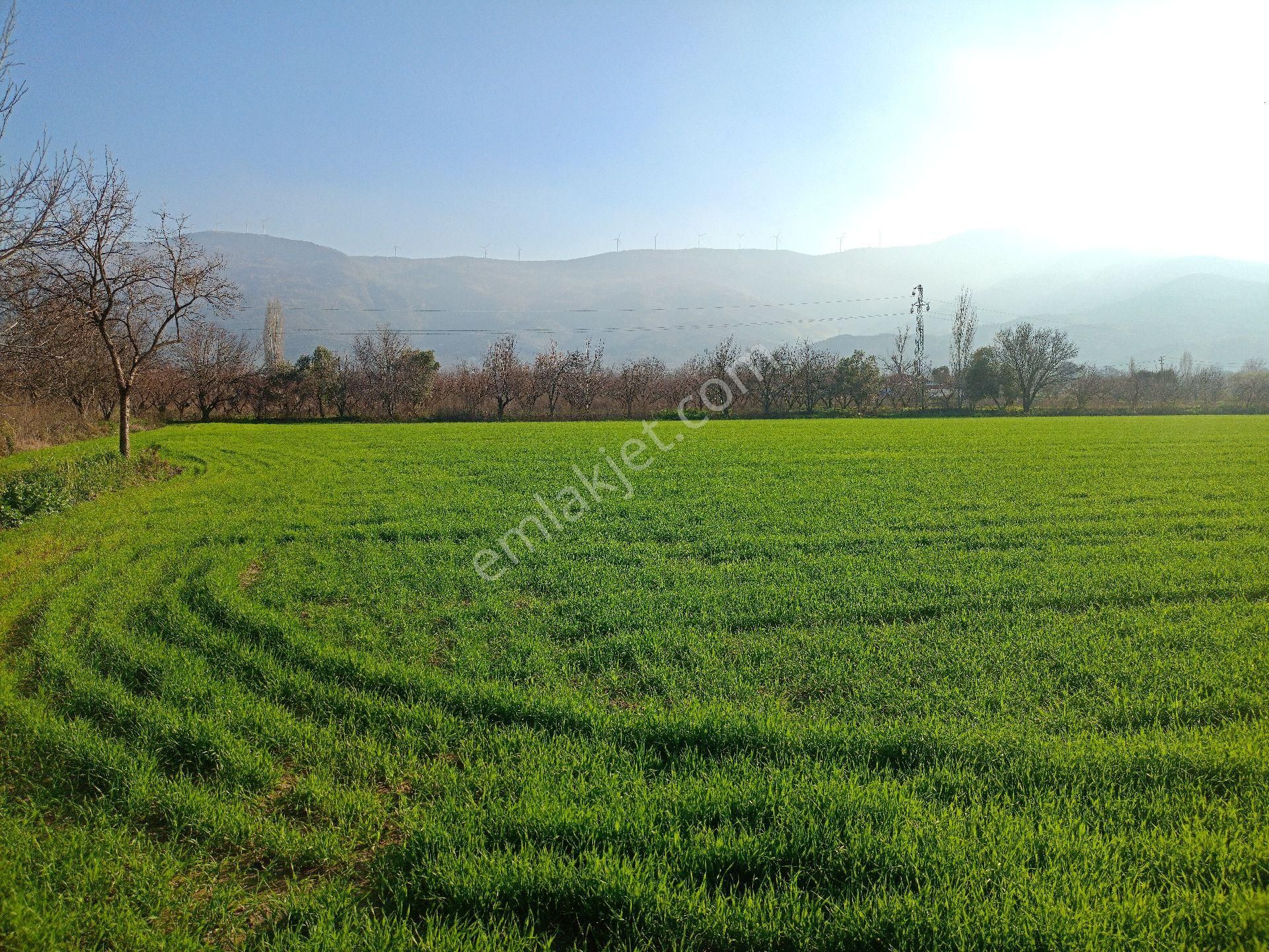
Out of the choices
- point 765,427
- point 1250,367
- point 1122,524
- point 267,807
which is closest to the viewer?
point 267,807

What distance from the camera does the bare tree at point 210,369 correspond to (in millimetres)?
49750

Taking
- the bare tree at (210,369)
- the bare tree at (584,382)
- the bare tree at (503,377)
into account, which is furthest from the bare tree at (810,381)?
the bare tree at (210,369)

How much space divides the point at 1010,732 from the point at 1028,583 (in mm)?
3997

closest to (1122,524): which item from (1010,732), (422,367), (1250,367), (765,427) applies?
(1010,732)

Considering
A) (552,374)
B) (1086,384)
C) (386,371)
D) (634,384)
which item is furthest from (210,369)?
(1086,384)

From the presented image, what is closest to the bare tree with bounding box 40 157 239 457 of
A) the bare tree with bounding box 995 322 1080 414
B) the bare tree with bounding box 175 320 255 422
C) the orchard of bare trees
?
the orchard of bare trees

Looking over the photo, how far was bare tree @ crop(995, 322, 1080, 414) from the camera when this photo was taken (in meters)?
66.7

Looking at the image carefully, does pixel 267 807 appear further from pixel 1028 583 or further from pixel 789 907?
pixel 1028 583

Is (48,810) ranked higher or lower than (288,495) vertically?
lower

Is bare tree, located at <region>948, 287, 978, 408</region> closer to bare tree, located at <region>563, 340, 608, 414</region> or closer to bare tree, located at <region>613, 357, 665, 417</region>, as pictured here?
bare tree, located at <region>613, 357, 665, 417</region>

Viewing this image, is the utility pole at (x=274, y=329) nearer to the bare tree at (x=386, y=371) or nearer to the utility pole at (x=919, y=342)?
the bare tree at (x=386, y=371)

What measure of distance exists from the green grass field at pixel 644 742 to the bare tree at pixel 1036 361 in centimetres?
6662

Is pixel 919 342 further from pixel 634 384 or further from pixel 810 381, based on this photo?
pixel 634 384

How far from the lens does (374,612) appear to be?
23.3ft
